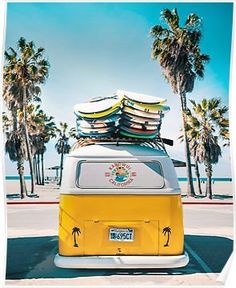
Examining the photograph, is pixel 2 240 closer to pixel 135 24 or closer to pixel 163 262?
pixel 163 262

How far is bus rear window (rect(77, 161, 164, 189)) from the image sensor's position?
4.20 m

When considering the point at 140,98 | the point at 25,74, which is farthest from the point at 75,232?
the point at 25,74

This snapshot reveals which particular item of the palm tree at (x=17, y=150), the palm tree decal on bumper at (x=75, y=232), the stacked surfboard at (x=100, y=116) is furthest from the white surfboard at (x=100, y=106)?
the palm tree at (x=17, y=150)

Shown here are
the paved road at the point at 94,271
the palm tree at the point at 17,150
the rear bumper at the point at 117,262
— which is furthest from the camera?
the palm tree at the point at 17,150

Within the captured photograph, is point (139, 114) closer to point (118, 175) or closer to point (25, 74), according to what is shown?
point (118, 175)

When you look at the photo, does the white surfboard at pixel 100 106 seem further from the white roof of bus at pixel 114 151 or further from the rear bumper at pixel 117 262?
the rear bumper at pixel 117 262

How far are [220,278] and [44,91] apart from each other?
9.77 feet

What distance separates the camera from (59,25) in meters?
4.93

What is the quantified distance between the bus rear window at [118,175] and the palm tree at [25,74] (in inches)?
66.5

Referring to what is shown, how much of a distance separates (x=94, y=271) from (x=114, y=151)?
1.22 meters

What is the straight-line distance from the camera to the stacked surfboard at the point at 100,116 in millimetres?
4180

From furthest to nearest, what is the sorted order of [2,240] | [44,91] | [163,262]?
[44,91], [2,240], [163,262]

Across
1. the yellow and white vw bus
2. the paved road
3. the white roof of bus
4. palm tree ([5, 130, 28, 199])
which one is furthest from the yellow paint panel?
palm tree ([5, 130, 28, 199])

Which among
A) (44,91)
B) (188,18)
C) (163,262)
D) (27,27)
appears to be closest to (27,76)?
(44,91)
